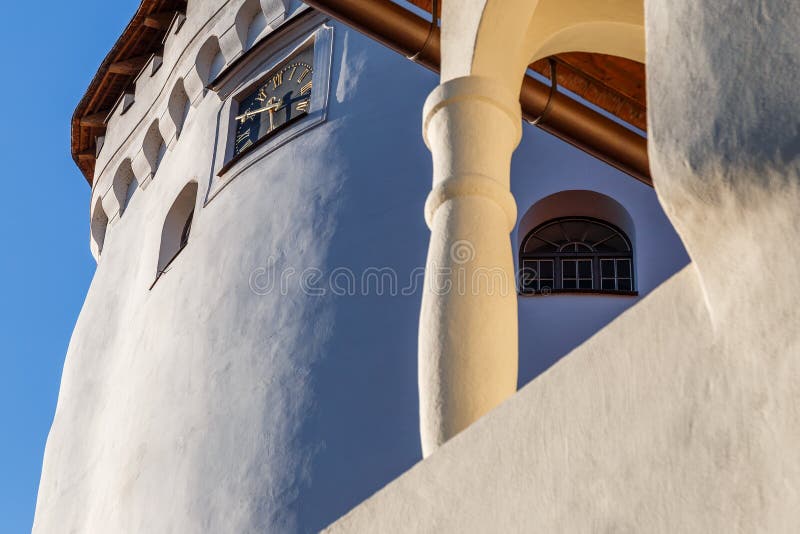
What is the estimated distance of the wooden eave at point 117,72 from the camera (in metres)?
14.3

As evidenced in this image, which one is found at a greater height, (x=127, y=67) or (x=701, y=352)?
(x=127, y=67)

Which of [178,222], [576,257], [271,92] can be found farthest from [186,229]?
[576,257]

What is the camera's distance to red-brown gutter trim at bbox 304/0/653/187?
5551 millimetres

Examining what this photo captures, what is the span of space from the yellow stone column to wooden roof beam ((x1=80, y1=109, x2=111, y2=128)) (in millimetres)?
11591

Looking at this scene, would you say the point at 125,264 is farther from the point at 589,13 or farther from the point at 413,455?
the point at 589,13

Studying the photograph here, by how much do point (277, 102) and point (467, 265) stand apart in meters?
7.36

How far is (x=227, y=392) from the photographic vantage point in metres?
9.06

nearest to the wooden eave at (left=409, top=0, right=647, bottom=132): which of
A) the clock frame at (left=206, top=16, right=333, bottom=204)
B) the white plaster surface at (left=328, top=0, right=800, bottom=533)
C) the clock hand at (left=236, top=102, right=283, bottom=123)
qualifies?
the white plaster surface at (left=328, top=0, right=800, bottom=533)

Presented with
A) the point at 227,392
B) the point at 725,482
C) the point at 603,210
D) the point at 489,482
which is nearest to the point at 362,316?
the point at 227,392

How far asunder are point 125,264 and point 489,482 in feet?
35.1

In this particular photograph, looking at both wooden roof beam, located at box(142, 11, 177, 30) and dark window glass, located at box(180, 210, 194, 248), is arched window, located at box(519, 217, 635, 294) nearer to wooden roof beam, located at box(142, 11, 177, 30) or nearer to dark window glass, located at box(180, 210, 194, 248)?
dark window glass, located at box(180, 210, 194, 248)

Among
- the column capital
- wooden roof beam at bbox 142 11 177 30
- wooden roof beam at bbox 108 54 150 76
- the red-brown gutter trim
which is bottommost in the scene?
the column capital

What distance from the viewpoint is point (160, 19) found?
1438 cm

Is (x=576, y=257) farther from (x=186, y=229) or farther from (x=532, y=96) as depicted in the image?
(x=186, y=229)
